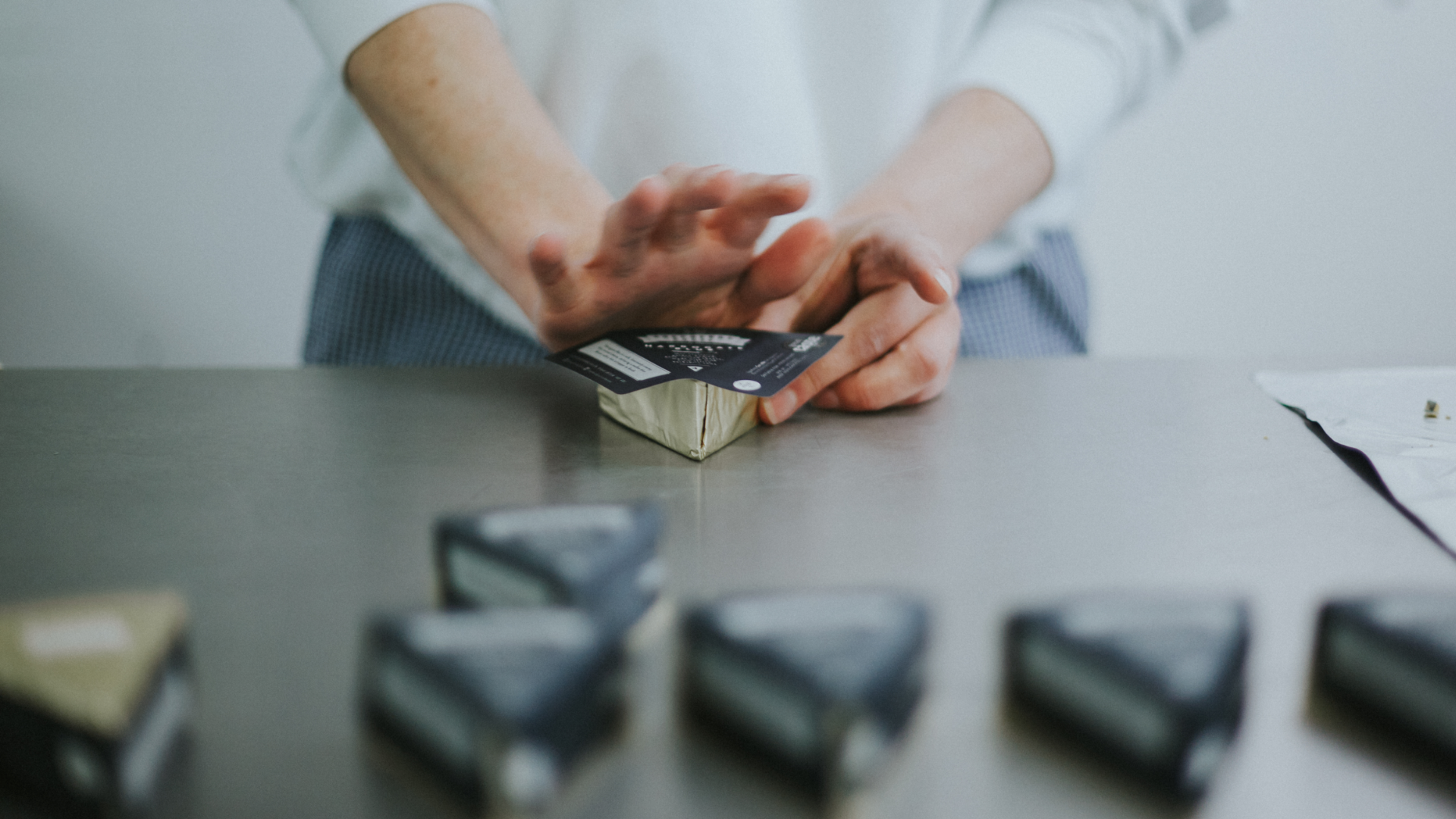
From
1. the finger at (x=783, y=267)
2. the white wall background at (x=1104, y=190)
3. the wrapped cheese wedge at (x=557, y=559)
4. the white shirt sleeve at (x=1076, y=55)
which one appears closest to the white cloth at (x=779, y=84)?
the white shirt sleeve at (x=1076, y=55)

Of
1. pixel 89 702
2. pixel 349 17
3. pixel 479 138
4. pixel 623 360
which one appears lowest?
pixel 89 702

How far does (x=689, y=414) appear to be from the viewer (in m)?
0.55

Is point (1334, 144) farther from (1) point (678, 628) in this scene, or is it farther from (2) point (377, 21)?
(1) point (678, 628)

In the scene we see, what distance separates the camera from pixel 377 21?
2.47 feet

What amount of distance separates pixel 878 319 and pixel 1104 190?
1.29 metres

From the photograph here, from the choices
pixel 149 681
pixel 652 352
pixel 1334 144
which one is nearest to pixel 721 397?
pixel 652 352

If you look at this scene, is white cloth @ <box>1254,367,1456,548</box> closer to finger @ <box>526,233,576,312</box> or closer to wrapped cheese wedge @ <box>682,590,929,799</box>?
wrapped cheese wedge @ <box>682,590,929,799</box>

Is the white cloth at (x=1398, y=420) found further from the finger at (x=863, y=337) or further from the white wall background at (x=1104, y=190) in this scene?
the white wall background at (x=1104, y=190)

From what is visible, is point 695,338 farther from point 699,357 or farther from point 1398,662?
point 1398,662

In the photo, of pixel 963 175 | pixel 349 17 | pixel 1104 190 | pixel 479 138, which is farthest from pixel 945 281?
pixel 1104 190

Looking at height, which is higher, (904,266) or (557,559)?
(904,266)

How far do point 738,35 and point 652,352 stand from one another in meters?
0.42

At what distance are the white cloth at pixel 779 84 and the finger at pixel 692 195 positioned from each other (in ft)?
1.12

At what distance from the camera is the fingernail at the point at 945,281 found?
633mm
